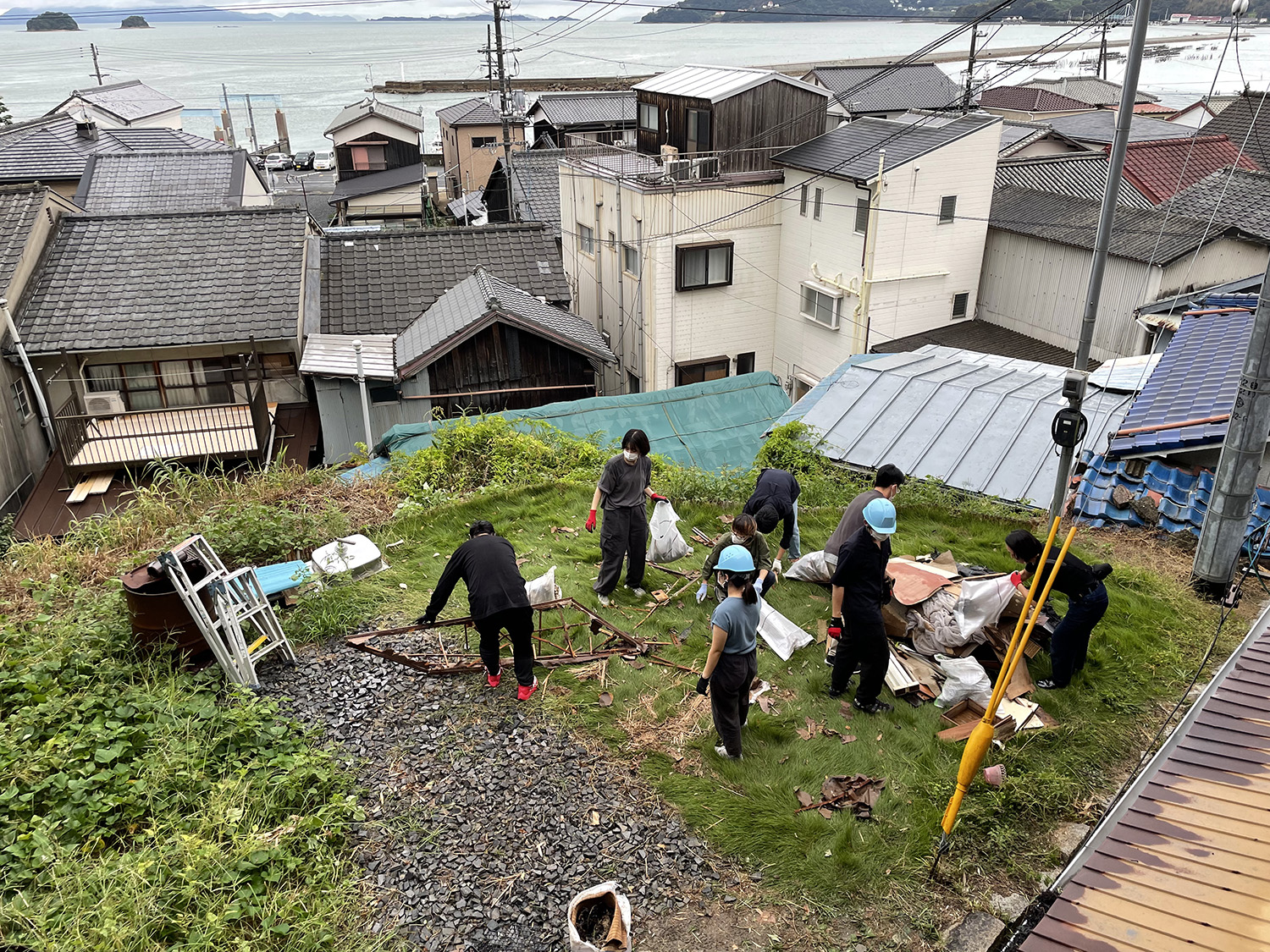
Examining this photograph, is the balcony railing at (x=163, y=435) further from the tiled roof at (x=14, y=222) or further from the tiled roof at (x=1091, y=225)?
the tiled roof at (x=1091, y=225)

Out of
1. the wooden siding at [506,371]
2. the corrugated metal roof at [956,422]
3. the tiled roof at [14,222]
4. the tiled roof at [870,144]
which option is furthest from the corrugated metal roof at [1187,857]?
the tiled roof at [14,222]

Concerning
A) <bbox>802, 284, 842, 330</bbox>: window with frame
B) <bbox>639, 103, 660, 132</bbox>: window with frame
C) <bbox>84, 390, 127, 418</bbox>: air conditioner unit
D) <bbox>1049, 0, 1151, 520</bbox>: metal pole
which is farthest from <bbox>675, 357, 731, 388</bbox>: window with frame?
<bbox>1049, 0, 1151, 520</bbox>: metal pole

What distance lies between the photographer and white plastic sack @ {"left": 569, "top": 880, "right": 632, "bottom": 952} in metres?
4.31

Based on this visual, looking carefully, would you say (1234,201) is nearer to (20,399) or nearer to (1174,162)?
(1174,162)

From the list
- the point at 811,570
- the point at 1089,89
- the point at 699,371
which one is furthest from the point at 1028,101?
the point at 811,570

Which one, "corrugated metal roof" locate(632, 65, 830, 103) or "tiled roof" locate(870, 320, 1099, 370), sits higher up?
"corrugated metal roof" locate(632, 65, 830, 103)

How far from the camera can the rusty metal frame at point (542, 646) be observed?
261 inches

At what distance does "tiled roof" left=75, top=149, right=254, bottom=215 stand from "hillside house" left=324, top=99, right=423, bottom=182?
1535 centimetres

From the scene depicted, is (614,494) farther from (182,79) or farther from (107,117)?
(182,79)

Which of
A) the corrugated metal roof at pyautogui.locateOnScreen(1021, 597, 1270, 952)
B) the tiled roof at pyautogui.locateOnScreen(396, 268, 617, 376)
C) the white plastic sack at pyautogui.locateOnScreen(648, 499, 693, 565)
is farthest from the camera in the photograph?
the tiled roof at pyautogui.locateOnScreen(396, 268, 617, 376)

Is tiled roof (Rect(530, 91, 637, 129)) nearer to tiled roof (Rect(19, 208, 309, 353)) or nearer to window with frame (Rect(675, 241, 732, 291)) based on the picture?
window with frame (Rect(675, 241, 732, 291))

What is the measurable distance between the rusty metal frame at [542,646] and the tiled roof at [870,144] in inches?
611

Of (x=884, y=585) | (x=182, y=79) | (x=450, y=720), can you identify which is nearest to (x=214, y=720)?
(x=450, y=720)

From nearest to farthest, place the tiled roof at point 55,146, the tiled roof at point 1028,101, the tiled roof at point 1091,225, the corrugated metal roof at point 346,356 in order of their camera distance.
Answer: the corrugated metal roof at point 346,356 < the tiled roof at point 1091,225 < the tiled roof at point 55,146 < the tiled roof at point 1028,101
